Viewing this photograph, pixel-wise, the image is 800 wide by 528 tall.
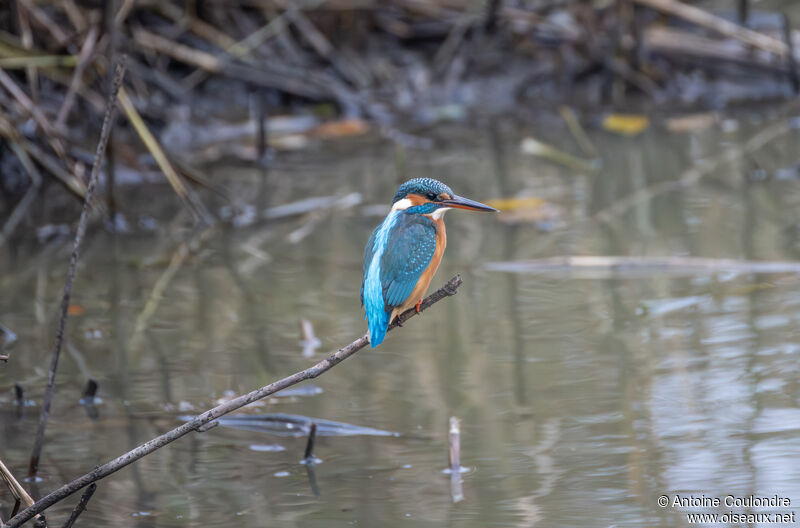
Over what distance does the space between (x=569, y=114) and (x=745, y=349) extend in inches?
153

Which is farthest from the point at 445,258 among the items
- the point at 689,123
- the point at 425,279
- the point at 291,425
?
the point at 689,123

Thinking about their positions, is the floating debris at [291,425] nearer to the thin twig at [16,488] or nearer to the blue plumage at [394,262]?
the blue plumage at [394,262]

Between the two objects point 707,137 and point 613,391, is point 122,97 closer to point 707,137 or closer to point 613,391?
point 613,391

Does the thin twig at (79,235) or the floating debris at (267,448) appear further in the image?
the floating debris at (267,448)

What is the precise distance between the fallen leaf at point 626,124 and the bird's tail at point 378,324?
488 centimetres

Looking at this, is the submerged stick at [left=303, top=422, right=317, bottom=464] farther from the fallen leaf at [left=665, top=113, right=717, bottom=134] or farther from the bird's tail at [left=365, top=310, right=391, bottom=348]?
the fallen leaf at [left=665, top=113, right=717, bottom=134]

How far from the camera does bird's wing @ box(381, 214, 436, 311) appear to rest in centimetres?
230

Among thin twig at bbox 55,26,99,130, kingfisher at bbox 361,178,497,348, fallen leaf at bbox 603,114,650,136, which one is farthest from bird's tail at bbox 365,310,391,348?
fallen leaf at bbox 603,114,650,136

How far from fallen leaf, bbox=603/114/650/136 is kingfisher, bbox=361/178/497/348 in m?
4.58

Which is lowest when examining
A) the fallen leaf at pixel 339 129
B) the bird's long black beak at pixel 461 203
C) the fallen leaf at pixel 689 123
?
the bird's long black beak at pixel 461 203

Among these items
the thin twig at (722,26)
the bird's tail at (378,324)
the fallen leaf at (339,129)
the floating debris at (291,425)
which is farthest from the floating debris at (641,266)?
the thin twig at (722,26)

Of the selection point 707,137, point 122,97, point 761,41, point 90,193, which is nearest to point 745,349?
point 90,193

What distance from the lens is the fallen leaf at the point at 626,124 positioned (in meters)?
6.79

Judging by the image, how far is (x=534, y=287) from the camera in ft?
13.3
